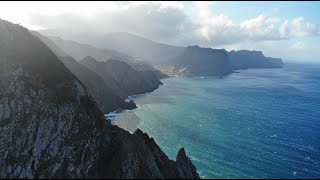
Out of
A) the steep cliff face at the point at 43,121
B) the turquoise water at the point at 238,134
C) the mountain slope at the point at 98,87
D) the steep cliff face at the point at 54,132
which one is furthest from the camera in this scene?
the mountain slope at the point at 98,87

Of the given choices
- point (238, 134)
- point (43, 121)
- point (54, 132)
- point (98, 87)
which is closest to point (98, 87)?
point (98, 87)

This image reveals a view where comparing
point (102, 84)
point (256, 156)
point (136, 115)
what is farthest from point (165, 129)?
point (102, 84)

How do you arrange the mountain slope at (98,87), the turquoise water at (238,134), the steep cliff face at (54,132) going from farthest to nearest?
the mountain slope at (98,87)
the turquoise water at (238,134)
the steep cliff face at (54,132)

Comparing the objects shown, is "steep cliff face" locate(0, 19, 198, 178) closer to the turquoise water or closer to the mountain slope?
the turquoise water

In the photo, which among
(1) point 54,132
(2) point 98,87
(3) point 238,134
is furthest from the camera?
(2) point 98,87

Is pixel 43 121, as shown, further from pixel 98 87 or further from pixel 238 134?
pixel 98 87

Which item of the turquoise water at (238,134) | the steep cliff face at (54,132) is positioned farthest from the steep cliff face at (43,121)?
the turquoise water at (238,134)

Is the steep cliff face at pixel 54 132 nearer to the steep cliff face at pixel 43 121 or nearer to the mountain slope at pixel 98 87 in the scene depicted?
the steep cliff face at pixel 43 121

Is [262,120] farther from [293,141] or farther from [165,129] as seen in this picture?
[165,129]
